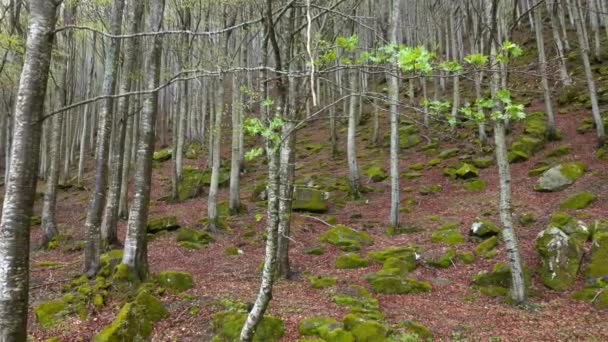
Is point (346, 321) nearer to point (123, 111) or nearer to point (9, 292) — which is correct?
point (9, 292)

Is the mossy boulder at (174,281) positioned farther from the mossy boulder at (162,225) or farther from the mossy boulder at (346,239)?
the mossy boulder at (162,225)

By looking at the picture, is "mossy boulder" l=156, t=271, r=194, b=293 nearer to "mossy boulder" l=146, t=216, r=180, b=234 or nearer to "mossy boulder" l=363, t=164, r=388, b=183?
"mossy boulder" l=146, t=216, r=180, b=234

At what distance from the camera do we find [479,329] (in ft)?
21.5

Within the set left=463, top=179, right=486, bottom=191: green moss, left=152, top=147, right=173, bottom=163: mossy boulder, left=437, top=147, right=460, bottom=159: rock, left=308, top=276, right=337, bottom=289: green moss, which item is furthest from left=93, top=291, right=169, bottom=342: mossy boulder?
left=152, top=147, right=173, bottom=163: mossy boulder

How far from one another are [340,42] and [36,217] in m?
18.7

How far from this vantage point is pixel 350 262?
10.1 m

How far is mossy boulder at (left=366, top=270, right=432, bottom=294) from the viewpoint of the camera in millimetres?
8328

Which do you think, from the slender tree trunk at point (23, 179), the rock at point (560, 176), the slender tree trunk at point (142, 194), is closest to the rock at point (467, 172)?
the rock at point (560, 176)

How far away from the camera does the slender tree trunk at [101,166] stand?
840 centimetres

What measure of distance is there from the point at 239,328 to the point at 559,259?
660 cm

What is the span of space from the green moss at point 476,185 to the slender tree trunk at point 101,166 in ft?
41.5

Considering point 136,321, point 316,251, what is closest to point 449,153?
point 316,251

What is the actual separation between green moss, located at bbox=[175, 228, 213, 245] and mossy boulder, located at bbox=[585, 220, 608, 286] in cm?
987

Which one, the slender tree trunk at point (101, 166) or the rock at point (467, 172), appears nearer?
the slender tree trunk at point (101, 166)
